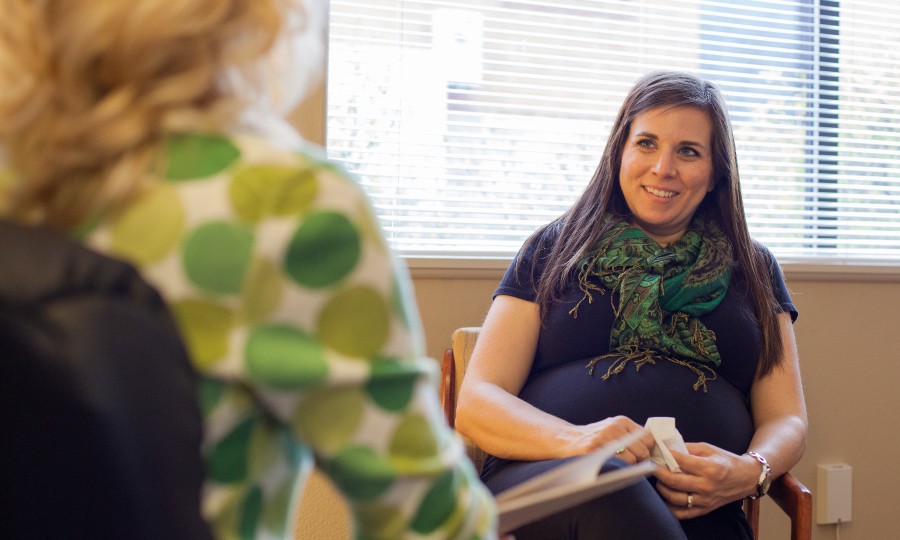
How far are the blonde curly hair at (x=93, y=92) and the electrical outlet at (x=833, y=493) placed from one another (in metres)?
2.62

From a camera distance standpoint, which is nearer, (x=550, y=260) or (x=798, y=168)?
(x=550, y=260)

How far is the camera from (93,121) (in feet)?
1.66

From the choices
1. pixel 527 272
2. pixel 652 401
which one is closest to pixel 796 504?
pixel 652 401

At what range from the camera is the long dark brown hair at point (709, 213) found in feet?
6.33

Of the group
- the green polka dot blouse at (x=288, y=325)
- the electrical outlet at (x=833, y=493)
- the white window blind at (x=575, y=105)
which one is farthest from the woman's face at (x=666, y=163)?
the green polka dot blouse at (x=288, y=325)

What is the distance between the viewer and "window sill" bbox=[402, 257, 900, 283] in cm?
229

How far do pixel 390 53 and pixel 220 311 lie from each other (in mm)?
1841

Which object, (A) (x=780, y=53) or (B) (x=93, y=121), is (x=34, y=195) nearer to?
(B) (x=93, y=121)

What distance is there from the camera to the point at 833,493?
2.67m

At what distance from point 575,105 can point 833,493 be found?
148 cm

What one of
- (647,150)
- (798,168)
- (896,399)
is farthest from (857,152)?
(647,150)

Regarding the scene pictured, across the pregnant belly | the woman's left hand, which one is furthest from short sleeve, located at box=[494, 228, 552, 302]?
the woman's left hand

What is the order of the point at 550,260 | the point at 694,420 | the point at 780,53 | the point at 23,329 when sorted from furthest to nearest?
the point at 780,53, the point at 550,260, the point at 694,420, the point at 23,329

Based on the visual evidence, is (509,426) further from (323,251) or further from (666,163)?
(323,251)
